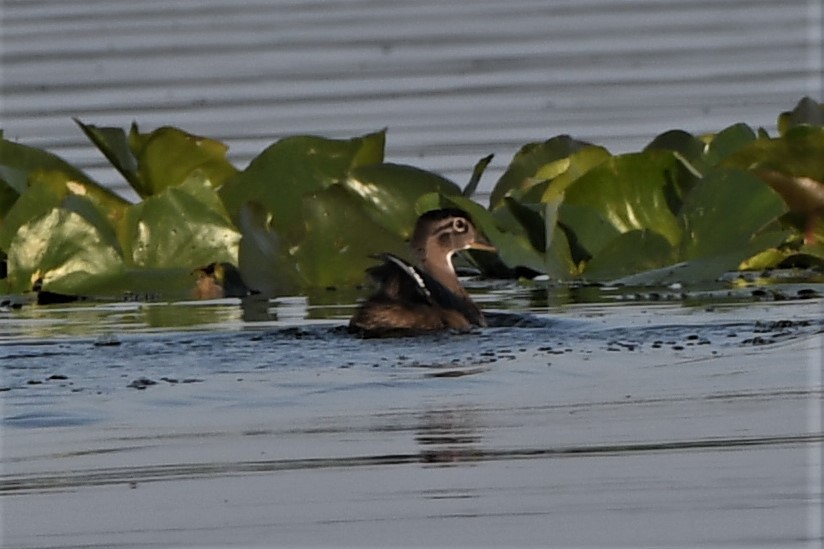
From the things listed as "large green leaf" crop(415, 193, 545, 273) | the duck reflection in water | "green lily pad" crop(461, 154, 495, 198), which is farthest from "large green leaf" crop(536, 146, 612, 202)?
the duck reflection in water

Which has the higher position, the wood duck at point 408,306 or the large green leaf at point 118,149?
the large green leaf at point 118,149

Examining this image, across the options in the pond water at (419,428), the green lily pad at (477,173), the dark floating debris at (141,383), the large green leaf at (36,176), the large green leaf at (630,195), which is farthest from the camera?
the large green leaf at (36,176)

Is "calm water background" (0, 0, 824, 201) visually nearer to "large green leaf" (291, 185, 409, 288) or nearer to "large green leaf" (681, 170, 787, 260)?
"large green leaf" (291, 185, 409, 288)

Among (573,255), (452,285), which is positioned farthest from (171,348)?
(573,255)

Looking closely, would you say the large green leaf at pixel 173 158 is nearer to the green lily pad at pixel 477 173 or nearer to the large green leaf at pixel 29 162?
the large green leaf at pixel 29 162

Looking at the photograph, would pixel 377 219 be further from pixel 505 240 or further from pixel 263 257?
pixel 505 240

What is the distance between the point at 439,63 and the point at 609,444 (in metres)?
13.8

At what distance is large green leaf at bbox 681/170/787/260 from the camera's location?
11703mm

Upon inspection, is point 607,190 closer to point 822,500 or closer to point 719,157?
point 719,157

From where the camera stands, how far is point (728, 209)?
11.8 m

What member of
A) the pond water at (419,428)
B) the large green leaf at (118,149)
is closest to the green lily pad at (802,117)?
the pond water at (419,428)

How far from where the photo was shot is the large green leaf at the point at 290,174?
41.6ft

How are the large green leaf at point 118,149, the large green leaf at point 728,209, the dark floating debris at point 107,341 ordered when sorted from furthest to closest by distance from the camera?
the large green leaf at point 118,149, the large green leaf at point 728,209, the dark floating debris at point 107,341

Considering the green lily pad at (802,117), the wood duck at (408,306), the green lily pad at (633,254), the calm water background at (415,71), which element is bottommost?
the wood duck at (408,306)
